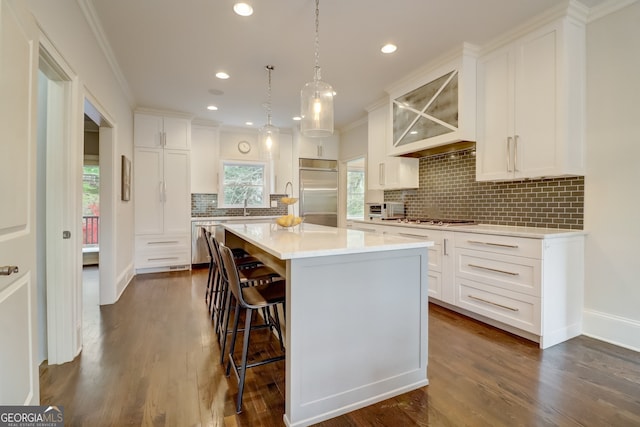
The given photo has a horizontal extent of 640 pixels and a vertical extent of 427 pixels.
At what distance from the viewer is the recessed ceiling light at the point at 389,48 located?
2.92 m

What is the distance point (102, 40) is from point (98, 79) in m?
0.35

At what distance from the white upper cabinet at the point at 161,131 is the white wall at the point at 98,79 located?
0.18 metres

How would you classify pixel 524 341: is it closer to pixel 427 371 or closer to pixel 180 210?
pixel 427 371

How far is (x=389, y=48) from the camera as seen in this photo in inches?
117

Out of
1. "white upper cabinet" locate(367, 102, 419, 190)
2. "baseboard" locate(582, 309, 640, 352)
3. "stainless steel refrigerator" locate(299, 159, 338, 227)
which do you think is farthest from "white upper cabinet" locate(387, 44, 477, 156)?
"stainless steel refrigerator" locate(299, 159, 338, 227)

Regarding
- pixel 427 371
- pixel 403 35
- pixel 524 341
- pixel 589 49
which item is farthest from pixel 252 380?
pixel 589 49

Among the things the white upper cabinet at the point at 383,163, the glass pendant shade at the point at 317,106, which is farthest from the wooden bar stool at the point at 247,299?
the white upper cabinet at the point at 383,163

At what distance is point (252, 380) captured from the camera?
188cm

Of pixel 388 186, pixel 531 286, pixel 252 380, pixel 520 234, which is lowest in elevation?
pixel 252 380

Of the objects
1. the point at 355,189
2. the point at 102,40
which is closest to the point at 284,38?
the point at 102,40

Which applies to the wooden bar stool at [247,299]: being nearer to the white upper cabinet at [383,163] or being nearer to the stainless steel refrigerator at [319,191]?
the white upper cabinet at [383,163]

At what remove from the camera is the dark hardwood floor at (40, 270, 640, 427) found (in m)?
1.55

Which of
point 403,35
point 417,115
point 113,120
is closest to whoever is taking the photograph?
point 403,35

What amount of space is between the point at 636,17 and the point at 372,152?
117 inches
